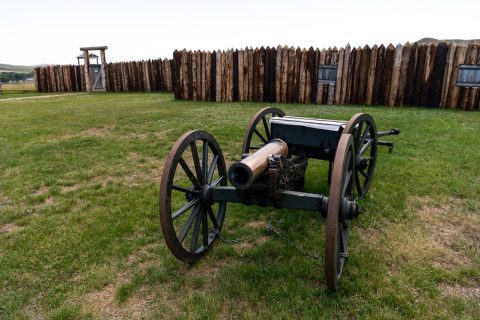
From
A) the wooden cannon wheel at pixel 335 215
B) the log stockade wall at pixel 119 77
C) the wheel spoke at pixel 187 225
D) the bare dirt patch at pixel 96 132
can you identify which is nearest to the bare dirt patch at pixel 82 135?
the bare dirt patch at pixel 96 132

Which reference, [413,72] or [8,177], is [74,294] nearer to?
[8,177]

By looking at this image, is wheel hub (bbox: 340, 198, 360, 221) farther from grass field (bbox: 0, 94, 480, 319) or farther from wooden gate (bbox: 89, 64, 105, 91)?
wooden gate (bbox: 89, 64, 105, 91)

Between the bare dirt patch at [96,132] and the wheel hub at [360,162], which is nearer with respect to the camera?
the wheel hub at [360,162]

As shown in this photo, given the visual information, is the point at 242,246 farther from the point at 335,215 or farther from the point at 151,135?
the point at 151,135

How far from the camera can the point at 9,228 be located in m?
4.02

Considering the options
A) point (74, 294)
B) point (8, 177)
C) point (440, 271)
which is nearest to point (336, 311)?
point (440, 271)

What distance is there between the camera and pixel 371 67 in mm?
12094

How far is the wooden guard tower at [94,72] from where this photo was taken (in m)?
22.6

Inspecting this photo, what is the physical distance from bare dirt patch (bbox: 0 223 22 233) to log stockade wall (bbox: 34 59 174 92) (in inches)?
676

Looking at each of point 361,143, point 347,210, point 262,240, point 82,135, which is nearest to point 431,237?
point 361,143

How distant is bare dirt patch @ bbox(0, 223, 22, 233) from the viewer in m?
3.95

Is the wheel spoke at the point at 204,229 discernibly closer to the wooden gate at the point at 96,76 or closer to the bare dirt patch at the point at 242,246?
the bare dirt patch at the point at 242,246

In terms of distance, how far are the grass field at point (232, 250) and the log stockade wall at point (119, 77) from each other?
1536 cm

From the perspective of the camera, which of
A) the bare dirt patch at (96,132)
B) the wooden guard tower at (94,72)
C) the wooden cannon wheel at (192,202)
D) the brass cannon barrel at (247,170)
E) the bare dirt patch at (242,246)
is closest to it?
the brass cannon barrel at (247,170)
